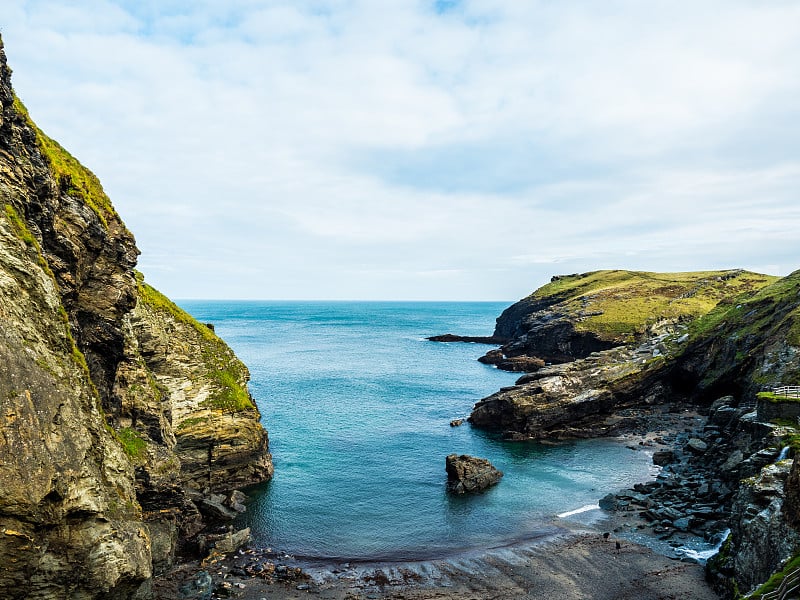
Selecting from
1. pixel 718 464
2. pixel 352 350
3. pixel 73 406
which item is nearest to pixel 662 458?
pixel 718 464

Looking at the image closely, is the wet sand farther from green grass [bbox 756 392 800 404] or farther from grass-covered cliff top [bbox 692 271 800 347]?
grass-covered cliff top [bbox 692 271 800 347]

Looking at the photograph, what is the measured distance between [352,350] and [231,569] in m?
135

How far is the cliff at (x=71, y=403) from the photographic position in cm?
1967

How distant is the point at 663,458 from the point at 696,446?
4.49 metres

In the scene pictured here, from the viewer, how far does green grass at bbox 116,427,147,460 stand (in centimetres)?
3566

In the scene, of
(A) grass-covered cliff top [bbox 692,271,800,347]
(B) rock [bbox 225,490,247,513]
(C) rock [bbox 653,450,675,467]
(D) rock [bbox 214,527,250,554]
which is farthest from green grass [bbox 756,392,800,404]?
(B) rock [bbox 225,490,247,513]

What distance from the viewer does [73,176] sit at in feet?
117

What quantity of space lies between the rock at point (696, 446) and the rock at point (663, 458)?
7.94ft

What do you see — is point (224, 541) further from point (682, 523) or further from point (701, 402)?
point (701, 402)

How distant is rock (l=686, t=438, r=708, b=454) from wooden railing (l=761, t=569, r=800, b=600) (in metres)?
45.7

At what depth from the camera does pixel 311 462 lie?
62.8m

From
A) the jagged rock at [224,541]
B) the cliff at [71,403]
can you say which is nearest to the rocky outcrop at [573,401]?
the jagged rock at [224,541]

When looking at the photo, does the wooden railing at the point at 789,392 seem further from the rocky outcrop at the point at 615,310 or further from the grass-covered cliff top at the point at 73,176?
the rocky outcrop at the point at 615,310

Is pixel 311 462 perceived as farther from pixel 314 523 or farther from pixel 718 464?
pixel 718 464
